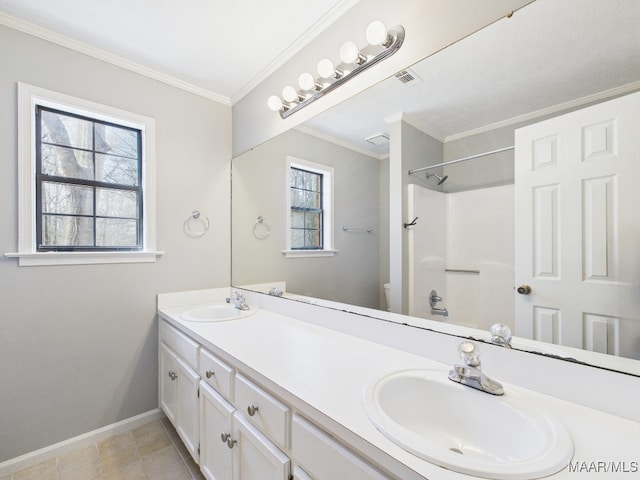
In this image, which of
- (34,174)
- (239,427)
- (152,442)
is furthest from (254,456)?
(34,174)

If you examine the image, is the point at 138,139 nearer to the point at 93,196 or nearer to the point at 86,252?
the point at 93,196

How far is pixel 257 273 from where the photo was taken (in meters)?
2.17

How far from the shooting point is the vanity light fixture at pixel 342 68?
125 centimetres

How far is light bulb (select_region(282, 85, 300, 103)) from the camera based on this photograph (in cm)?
176

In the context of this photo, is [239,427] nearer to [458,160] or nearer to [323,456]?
[323,456]

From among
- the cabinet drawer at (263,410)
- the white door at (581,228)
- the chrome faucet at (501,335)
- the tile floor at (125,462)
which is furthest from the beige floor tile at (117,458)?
the white door at (581,228)

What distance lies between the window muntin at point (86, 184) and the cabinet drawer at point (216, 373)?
40.7 inches

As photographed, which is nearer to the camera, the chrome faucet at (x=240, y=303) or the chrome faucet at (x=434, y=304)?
the chrome faucet at (x=434, y=304)

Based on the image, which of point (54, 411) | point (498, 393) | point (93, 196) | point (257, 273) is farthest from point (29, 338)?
point (498, 393)

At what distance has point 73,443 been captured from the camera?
1752mm

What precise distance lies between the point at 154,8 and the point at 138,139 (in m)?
0.84

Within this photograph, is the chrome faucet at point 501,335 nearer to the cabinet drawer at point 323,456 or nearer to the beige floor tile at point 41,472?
the cabinet drawer at point 323,456

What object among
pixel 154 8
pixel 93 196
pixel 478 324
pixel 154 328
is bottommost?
pixel 154 328

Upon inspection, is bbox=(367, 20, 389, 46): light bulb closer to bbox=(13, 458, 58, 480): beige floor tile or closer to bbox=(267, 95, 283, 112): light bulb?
bbox=(267, 95, 283, 112): light bulb
